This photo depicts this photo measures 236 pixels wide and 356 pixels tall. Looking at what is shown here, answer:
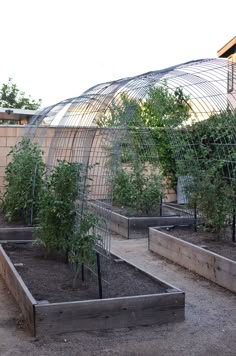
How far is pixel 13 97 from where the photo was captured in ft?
104

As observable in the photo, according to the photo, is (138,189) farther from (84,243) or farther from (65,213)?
(84,243)

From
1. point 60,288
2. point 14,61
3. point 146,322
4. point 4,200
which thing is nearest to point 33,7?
point 4,200

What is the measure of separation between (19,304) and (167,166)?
7.05m

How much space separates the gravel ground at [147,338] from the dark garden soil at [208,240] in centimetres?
100

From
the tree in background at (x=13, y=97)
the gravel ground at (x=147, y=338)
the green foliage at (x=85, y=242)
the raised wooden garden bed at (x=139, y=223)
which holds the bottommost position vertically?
the gravel ground at (x=147, y=338)

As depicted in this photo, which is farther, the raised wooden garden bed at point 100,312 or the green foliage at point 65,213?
the green foliage at point 65,213

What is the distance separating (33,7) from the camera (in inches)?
360

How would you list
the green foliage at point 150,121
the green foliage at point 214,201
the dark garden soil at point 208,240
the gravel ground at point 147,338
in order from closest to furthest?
the gravel ground at point 147,338, the dark garden soil at point 208,240, the green foliage at point 214,201, the green foliage at point 150,121

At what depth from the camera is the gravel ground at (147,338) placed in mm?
3799

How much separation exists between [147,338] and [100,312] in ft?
1.46

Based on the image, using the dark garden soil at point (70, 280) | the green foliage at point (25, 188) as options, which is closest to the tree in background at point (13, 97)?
the green foliage at point (25, 188)

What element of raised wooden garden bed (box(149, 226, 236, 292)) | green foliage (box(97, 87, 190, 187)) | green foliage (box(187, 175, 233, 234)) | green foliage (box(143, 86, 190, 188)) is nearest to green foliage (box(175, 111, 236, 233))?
green foliage (box(187, 175, 233, 234))

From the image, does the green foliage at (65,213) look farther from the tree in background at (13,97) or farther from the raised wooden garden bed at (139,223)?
the tree in background at (13,97)

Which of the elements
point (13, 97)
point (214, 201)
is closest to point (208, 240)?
point (214, 201)
